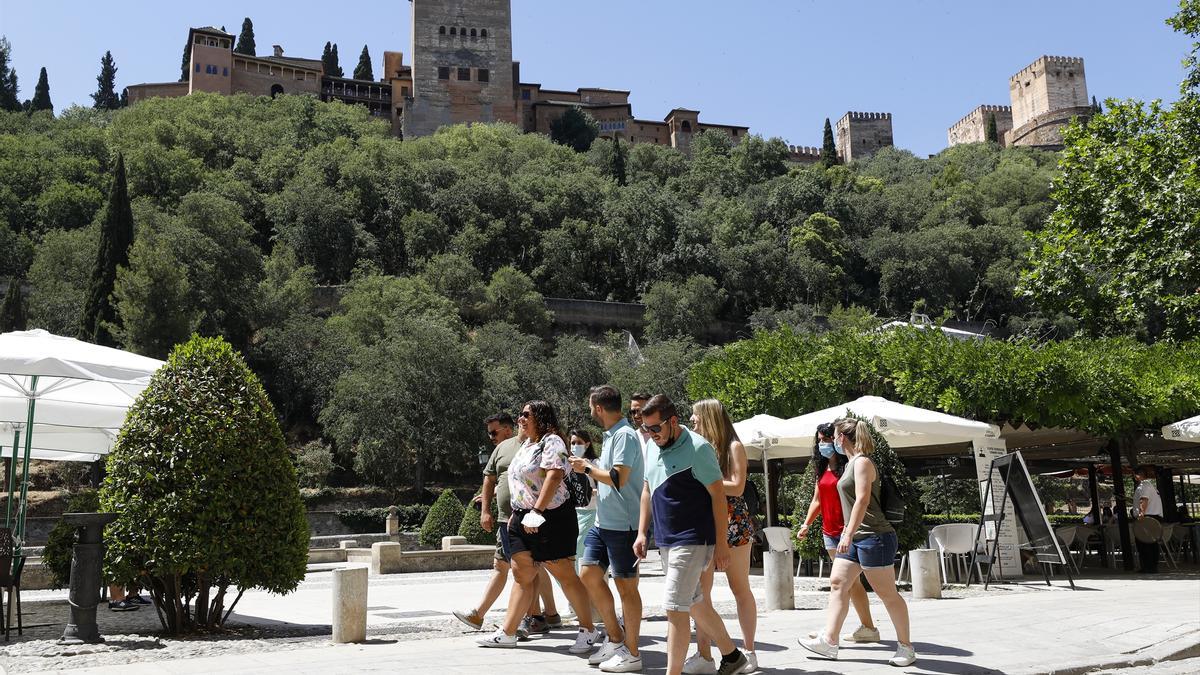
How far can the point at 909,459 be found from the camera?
16.1 m

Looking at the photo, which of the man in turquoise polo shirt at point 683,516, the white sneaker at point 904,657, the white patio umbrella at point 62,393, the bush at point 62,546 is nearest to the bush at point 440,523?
the white patio umbrella at point 62,393

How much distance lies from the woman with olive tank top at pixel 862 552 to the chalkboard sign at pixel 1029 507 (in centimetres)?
533

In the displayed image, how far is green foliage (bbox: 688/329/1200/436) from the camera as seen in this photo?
1387cm

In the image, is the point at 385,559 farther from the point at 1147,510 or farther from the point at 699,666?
the point at 699,666

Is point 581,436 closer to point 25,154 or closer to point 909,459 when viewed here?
point 909,459

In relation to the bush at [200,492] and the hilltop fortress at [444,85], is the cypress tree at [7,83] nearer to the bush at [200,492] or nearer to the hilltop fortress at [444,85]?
the hilltop fortress at [444,85]

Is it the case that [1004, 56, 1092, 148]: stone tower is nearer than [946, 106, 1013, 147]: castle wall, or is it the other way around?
[1004, 56, 1092, 148]: stone tower

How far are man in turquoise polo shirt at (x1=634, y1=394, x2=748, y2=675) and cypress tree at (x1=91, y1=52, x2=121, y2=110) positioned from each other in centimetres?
10129

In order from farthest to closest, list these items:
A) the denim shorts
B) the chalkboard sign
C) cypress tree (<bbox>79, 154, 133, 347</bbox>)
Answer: cypress tree (<bbox>79, 154, 133, 347</bbox>), the chalkboard sign, the denim shorts

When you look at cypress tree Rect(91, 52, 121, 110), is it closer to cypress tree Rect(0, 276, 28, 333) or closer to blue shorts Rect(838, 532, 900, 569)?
cypress tree Rect(0, 276, 28, 333)

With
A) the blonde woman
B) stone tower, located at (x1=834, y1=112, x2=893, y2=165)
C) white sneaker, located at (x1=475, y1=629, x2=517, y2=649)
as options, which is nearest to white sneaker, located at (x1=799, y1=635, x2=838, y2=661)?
the blonde woman

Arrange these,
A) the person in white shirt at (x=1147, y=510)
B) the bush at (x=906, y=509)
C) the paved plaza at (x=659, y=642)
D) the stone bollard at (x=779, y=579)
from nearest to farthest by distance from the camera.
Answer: the paved plaza at (x=659, y=642) → the stone bollard at (x=779, y=579) → the bush at (x=906, y=509) → the person in white shirt at (x=1147, y=510)

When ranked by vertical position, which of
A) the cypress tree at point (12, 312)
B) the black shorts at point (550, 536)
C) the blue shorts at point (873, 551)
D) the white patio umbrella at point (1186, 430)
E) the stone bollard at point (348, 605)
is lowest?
the stone bollard at point (348, 605)

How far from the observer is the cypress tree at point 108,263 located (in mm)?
42781
